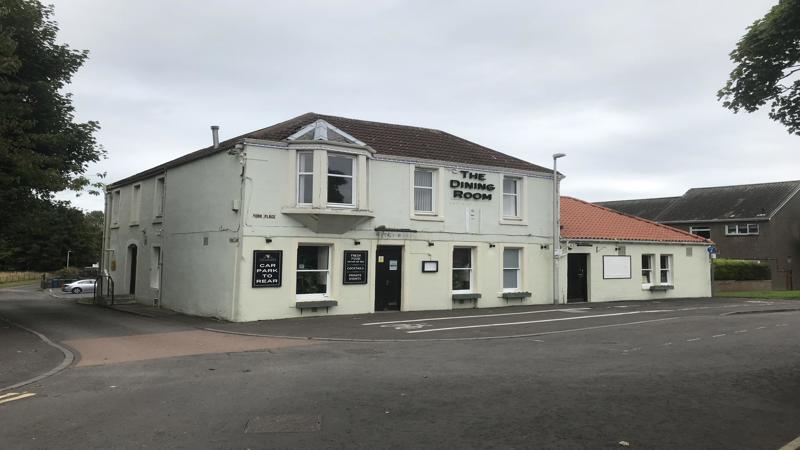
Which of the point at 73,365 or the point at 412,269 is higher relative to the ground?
the point at 412,269

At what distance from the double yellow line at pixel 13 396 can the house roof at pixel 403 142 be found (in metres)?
10.8

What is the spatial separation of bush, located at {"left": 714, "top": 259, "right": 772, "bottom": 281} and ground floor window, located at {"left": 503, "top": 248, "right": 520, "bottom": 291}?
61.2 feet

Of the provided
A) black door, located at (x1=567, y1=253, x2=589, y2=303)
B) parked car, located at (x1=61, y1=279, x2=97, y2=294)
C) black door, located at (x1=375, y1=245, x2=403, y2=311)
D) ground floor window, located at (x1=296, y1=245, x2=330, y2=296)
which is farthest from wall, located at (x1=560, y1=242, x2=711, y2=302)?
parked car, located at (x1=61, y1=279, x2=97, y2=294)

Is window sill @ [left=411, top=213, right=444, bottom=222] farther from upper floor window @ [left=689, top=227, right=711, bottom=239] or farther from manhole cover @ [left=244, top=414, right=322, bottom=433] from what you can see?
upper floor window @ [left=689, top=227, right=711, bottom=239]

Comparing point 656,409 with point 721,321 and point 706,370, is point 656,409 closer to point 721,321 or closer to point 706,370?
point 706,370

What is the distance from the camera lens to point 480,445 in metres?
5.47

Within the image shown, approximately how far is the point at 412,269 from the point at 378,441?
14312 millimetres

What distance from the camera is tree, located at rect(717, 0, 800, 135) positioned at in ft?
25.2

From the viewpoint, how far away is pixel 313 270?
18.3 m

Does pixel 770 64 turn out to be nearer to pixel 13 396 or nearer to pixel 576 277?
pixel 13 396

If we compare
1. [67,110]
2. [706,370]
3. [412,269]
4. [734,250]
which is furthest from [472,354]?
[734,250]

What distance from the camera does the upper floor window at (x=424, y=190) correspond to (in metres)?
20.5

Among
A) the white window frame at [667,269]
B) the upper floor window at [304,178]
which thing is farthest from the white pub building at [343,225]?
the white window frame at [667,269]

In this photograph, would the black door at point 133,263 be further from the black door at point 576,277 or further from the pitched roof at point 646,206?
the pitched roof at point 646,206
